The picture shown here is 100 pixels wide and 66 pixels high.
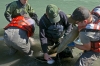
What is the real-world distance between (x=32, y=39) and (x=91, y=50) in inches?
83.5

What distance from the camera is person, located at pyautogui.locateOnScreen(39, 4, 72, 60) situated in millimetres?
4211

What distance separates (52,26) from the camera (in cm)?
448

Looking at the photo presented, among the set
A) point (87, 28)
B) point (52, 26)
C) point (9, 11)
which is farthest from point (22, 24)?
point (87, 28)

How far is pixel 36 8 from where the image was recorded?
26.0 feet

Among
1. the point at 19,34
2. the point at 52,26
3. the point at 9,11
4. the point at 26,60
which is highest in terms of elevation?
the point at 9,11

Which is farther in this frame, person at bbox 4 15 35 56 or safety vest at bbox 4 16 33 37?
safety vest at bbox 4 16 33 37

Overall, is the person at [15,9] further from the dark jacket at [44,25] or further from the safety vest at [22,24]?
the dark jacket at [44,25]

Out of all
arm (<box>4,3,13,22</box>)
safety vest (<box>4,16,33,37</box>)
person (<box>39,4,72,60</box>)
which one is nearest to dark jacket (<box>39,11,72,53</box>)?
person (<box>39,4,72,60</box>)

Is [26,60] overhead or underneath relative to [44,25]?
underneath

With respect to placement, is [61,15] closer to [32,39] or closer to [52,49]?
[52,49]

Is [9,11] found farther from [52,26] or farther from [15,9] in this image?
[52,26]

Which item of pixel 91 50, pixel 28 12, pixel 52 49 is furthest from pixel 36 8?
pixel 91 50

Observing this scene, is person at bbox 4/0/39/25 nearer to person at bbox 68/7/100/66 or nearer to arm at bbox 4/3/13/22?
arm at bbox 4/3/13/22

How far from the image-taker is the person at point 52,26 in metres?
4.21
